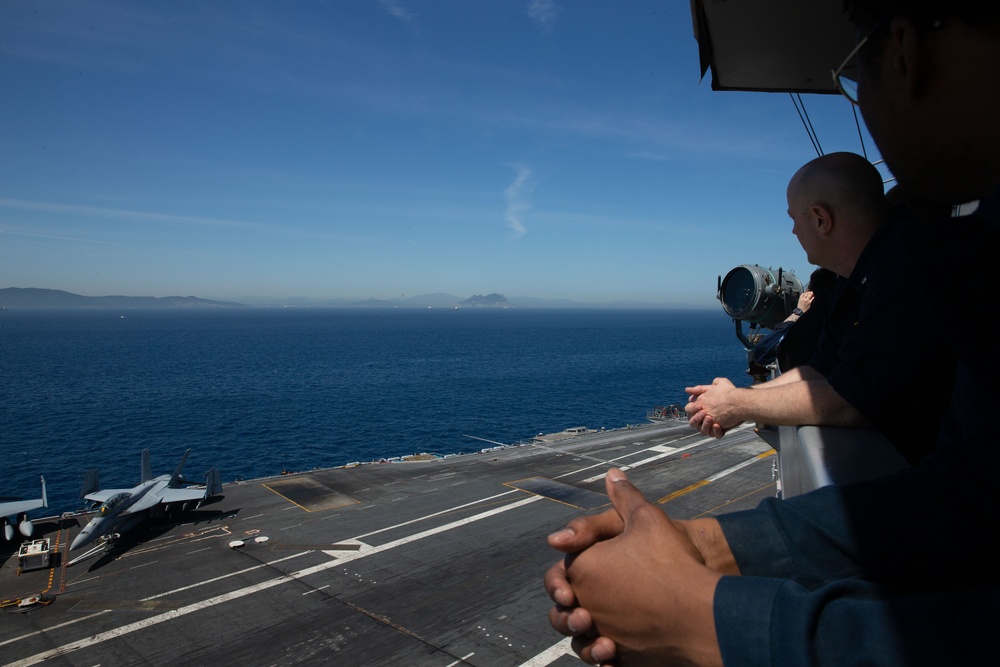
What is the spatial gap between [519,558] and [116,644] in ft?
35.3

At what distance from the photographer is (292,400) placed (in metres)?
63.1

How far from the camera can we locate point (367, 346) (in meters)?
126

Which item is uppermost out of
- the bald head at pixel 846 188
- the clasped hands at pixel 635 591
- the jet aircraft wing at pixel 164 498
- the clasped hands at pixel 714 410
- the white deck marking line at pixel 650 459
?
the bald head at pixel 846 188

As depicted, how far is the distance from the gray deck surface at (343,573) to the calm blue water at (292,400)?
1659 cm

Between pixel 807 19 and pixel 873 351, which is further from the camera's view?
pixel 807 19

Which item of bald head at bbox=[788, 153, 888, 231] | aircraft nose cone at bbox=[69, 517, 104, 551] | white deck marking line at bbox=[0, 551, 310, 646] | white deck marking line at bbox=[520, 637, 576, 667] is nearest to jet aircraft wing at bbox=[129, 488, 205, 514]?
aircraft nose cone at bbox=[69, 517, 104, 551]

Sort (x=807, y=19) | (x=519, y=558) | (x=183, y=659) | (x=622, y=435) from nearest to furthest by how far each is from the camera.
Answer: (x=807, y=19) → (x=183, y=659) → (x=519, y=558) → (x=622, y=435)

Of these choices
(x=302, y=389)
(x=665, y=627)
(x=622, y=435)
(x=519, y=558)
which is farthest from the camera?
(x=302, y=389)

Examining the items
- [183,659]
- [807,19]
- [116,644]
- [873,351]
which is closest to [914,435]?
[873,351]

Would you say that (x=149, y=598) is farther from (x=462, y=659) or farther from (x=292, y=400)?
(x=292, y=400)

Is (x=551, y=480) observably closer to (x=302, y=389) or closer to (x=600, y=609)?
(x=600, y=609)

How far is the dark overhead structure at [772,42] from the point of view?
422 centimetres

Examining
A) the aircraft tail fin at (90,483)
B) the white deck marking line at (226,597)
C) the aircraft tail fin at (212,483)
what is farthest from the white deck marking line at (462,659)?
the aircraft tail fin at (90,483)

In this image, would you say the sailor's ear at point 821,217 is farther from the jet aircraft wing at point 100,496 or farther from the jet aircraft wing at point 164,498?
the jet aircraft wing at point 100,496
